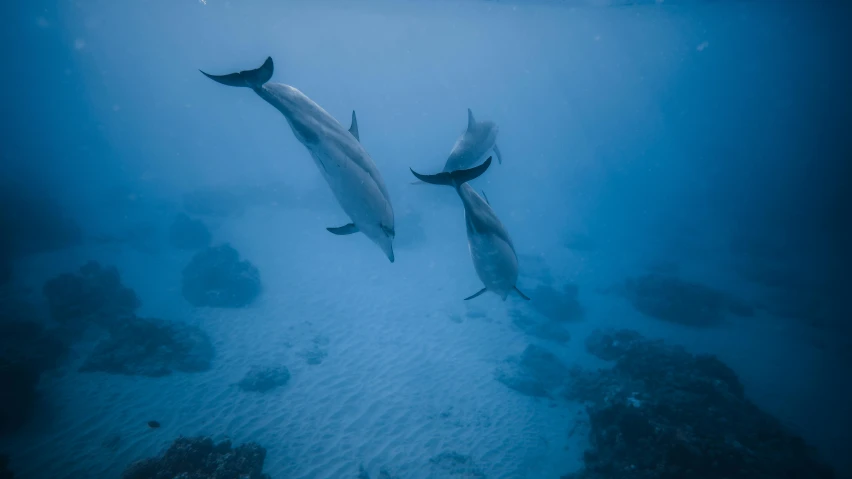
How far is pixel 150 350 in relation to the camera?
9.83 metres

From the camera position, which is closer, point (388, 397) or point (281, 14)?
point (388, 397)

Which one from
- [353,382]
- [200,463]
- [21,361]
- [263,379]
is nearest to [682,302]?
[353,382]

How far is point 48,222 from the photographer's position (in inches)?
702

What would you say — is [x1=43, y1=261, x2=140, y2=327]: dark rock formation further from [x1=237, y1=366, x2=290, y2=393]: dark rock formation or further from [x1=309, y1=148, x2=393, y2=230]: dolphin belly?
[x1=309, y1=148, x2=393, y2=230]: dolphin belly

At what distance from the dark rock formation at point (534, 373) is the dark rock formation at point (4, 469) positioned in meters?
10.8

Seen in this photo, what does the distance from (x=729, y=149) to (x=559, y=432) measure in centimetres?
10845

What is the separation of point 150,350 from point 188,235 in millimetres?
11338

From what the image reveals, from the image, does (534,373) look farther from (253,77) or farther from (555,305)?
(253,77)

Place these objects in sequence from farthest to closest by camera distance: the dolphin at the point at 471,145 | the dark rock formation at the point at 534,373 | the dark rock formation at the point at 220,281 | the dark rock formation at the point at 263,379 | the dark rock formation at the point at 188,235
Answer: the dark rock formation at the point at 188,235, the dark rock formation at the point at 220,281, the dark rock formation at the point at 534,373, the dark rock formation at the point at 263,379, the dolphin at the point at 471,145

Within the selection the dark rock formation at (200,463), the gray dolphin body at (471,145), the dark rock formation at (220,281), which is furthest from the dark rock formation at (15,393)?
the gray dolphin body at (471,145)

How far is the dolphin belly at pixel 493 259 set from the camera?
3002 millimetres

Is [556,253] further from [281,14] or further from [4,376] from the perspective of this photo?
[281,14]

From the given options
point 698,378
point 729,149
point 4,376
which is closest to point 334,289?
point 4,376

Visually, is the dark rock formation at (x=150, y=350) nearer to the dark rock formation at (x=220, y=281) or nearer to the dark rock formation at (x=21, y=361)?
the dark rock formation at (x=21, y=361)
